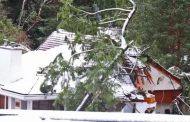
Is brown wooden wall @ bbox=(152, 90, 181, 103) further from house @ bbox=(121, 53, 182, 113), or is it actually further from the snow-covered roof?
the snow-covered roof

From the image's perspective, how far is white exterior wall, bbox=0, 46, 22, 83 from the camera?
10428mm

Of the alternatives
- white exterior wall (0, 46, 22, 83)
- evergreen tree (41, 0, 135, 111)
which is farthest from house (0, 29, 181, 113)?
evergreen tree (41, 0, 135, 111)

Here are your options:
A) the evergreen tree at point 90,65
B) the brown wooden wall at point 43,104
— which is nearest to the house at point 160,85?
the evergreen tree at point 90,65

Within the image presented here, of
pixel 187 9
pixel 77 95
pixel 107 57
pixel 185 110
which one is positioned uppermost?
pixel 187 9

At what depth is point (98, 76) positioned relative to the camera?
21.6ft

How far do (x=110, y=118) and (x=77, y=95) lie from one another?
5.15 m

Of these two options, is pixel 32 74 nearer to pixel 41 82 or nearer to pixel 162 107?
pixel 41 82

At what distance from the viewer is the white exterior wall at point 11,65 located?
10.4 m

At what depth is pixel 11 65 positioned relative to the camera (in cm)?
1043

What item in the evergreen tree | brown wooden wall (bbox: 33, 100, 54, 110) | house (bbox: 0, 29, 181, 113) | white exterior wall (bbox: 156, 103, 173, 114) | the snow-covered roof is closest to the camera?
the evergreen tree

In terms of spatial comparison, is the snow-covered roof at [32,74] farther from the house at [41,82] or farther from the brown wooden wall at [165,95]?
the brown wooden wall at [165,95]

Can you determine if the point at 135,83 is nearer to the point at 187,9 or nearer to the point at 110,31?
the point at 110,31

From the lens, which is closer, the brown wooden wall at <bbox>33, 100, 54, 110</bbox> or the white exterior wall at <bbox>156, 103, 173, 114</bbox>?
the brown wooden wall at <bbox>33, 100, 54, 110</bbox>

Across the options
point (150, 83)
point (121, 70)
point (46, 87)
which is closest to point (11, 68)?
point (46, 87)
